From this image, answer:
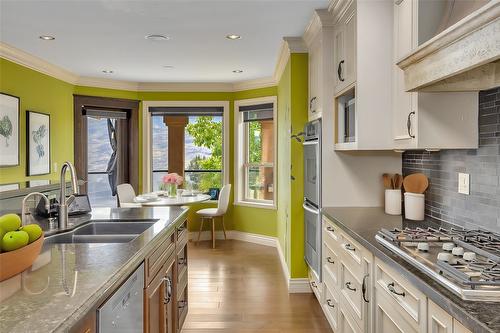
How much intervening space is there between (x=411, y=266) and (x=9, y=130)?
13.9 feet

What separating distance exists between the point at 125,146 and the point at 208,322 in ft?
12.9

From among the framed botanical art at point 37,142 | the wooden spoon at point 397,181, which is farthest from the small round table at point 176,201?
the wooden spoon at point 397,181

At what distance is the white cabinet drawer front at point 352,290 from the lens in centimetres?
215

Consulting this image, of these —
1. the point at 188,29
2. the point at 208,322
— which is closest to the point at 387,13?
the point at 188,29

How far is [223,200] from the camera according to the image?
5863mm

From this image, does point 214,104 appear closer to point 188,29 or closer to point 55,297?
point 188,29

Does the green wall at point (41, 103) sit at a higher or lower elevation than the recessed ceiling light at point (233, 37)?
lower

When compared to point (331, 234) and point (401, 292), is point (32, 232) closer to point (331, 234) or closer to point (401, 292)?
point (401, 292)

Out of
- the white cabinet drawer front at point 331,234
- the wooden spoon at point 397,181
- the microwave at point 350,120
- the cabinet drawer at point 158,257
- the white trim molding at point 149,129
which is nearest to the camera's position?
the cabinet drawer at point 158,257

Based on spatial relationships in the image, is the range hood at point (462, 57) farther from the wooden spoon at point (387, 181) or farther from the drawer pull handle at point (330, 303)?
the drawer pull handle at point (330, 303)

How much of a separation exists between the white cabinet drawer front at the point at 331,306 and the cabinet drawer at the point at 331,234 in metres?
0.34

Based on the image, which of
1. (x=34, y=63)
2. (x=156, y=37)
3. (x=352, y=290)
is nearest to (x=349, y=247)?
(x=352, y=290)

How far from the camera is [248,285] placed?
13.5 ft

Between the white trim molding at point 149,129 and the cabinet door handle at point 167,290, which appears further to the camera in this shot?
the white trim molding at point 149,129
